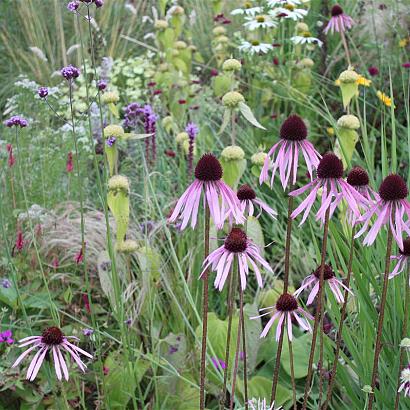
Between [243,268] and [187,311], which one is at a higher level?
[243,268]

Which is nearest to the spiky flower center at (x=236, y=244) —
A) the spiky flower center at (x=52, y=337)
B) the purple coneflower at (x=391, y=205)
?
the purple coneflower at (x=391, y=205)

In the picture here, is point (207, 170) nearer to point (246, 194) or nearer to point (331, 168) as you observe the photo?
point (331, 168)

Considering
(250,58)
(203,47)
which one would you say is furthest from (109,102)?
(203,47)

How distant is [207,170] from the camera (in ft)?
4.30

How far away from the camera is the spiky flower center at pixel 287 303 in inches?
60.4

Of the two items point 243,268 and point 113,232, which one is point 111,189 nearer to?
point 243,268

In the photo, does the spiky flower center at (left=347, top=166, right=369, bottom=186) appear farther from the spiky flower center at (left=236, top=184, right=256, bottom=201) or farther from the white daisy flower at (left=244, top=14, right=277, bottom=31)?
the white daisy flower at (left=244, top=14, right=277, bottom=31)

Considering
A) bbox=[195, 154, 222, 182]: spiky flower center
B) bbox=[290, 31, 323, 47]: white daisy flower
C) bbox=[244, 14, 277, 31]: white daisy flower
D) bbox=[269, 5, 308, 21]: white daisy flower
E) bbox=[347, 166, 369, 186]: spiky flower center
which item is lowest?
Result: bbox=[290, 31, 323, 47]: white daisy flower

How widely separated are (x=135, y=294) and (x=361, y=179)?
1.38m

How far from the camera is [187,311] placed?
104 inches

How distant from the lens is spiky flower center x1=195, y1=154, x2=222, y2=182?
1.31 m

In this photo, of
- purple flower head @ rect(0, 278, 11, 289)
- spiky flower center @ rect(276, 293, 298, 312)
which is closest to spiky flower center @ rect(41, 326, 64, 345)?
spiky flower center @ rect(276, 293, 298, 312)

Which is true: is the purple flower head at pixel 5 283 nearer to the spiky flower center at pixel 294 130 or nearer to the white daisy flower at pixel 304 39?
the spiky flower center at pixel 294 130

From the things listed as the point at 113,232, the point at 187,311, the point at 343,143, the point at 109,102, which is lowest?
the point at 187,311
